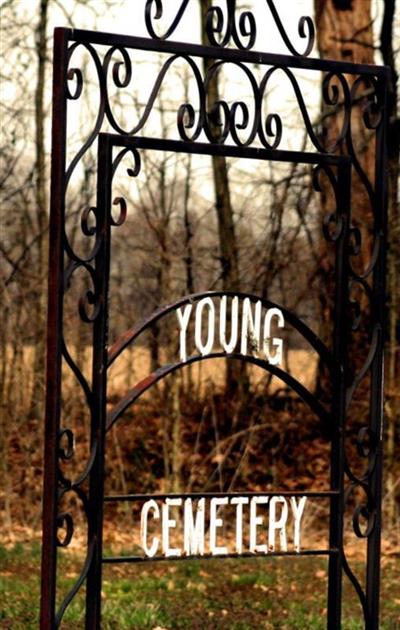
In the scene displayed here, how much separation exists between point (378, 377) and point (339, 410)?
29 centimetres

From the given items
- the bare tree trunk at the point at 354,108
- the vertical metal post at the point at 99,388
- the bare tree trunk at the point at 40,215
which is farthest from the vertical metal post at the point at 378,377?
the bare tree trunk at the point at 354,108

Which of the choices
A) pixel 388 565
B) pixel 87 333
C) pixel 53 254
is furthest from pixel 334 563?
pixel 87 333

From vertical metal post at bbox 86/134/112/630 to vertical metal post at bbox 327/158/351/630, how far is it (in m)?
1.13

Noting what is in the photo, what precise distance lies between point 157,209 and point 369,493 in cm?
532

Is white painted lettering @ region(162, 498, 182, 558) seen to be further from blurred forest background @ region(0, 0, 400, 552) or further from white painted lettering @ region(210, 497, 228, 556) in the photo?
blurred forest background @ region(0, 0, 400, 552)

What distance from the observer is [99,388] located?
5.81 metres

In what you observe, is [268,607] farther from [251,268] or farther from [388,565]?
[251,268]

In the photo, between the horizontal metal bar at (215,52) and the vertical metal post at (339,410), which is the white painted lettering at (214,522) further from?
the horizontal metal bar at (215,52)

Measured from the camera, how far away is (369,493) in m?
6.59

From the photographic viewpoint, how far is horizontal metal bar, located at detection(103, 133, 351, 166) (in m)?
5.96

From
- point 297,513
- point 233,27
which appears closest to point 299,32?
point 233,27

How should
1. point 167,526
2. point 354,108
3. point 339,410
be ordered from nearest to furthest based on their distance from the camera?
1. point 167,526
2. point 339,410
3. point 354,108

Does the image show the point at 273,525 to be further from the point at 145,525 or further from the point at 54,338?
the point at 54,338

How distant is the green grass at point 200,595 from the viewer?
8.05 m
